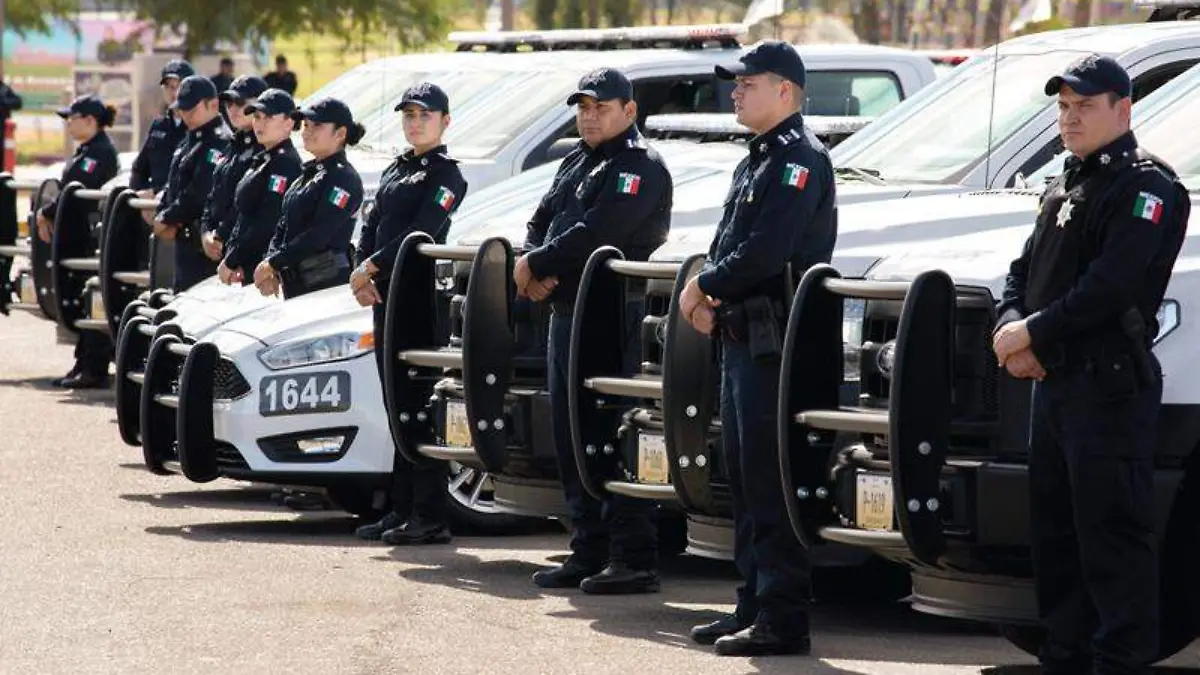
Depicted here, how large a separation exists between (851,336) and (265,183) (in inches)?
229

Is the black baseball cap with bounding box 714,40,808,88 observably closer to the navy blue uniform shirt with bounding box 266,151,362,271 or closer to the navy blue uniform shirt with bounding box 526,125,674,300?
the navy blue uniform shirt with bounding box 526,125,674,300

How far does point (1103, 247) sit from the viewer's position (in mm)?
6785

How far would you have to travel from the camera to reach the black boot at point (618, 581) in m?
9.27

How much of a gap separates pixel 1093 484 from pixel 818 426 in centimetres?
90

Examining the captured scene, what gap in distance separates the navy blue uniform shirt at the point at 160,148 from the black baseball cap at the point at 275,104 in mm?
3661

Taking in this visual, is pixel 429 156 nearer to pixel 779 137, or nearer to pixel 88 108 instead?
pixel 779 137

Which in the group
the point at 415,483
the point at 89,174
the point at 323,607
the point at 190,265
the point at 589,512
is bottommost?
the point at 323,607

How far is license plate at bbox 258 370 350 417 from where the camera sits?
10531mm

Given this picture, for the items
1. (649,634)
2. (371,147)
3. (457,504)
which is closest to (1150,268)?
(649,634)

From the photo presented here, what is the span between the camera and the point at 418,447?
9.92 metres

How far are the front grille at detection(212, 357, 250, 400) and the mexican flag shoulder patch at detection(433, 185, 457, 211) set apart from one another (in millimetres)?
1072

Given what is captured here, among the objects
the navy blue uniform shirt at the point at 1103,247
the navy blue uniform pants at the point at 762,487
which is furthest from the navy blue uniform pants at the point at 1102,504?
the navy blue uniform pants at the point at 762,487

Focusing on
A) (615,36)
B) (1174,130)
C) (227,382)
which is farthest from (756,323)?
(615,36)

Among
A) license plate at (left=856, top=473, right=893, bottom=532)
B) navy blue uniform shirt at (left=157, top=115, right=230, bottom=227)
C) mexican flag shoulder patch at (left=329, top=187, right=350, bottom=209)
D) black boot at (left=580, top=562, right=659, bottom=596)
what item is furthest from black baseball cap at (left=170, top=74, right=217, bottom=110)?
license plate at (left=856, top=473, right=893, bottom=532)
